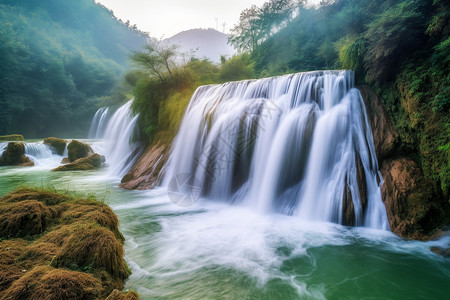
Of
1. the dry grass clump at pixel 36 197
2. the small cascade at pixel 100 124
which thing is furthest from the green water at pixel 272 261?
the small cascade at pixel 100 124

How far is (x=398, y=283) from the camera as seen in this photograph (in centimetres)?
301

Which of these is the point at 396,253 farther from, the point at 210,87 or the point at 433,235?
the point at 210,87

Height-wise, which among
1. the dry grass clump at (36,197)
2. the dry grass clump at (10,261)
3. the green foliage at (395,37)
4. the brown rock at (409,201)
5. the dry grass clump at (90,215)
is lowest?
the dry grass clump at (10,261)

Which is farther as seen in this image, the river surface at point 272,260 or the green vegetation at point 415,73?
the green vegetation at point 415,73

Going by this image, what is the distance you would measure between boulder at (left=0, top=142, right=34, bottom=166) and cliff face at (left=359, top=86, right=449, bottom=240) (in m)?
20.3

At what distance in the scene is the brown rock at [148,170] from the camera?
8945 millimetres

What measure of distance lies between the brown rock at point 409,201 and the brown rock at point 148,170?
754 cm

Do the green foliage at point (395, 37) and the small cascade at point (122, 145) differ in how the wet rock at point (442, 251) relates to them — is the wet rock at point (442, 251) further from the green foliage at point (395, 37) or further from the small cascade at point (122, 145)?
the small cascade at point (122, 145)

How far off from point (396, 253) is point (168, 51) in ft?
39.4

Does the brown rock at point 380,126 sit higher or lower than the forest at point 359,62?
lower

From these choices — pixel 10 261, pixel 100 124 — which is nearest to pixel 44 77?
pixel 100 124

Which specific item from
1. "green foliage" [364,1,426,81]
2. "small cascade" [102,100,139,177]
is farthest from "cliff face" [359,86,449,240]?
"small cascade" [102,100,139,177]

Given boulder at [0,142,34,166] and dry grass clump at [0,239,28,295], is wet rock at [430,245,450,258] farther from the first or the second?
boulder at [0,142,34,166]

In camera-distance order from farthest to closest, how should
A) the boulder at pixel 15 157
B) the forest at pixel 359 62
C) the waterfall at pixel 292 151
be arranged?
1. the boulder at pixel 15 157
2. the waterfall at pixel 292 151
3. the forest at pixel 359 62
